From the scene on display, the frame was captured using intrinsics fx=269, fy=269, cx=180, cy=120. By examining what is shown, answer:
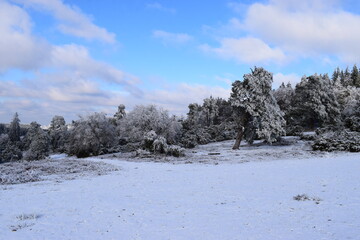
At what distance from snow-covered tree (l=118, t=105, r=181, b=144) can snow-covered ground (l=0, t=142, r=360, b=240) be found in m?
25.1

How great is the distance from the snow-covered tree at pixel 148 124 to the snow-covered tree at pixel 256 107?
1047 cm

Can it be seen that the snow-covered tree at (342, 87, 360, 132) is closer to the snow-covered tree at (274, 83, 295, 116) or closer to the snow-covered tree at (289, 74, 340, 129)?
the snow-covered tree at (289, 74, 340, 129)

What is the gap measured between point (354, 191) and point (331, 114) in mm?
49856

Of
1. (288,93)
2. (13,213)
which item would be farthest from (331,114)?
(13,213)

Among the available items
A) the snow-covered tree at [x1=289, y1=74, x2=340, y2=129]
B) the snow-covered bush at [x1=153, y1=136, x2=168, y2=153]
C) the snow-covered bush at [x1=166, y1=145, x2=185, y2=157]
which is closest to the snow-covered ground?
the snow-covered bush at [x1=166, y1=145, x2=185, y2=157]

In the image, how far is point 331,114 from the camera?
55.3 metres

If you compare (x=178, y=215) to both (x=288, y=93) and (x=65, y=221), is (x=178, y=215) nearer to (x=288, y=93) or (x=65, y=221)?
(x=65, y=221)

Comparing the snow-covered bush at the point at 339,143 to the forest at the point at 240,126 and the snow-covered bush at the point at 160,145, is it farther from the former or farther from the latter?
the snow-covered bush at the point at 160,145

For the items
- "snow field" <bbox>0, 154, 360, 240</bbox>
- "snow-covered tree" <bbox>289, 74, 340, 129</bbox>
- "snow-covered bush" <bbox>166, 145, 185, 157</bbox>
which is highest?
"snow-covered tree" <bbox>289, 74, 340, 129</bbox>

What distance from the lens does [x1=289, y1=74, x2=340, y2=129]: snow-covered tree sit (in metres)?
53.5

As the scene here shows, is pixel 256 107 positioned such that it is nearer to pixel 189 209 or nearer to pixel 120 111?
pixel 189 209

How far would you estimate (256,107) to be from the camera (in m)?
38.8

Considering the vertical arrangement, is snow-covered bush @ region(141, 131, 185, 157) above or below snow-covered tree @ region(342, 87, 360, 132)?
below

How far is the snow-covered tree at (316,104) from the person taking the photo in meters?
53.5
